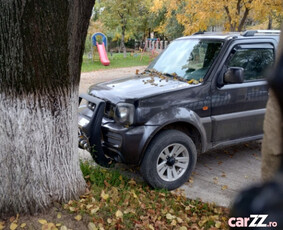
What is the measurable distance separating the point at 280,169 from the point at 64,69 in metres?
2.58

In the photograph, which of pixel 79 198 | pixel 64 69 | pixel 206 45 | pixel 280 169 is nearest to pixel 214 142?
pixel 206 45

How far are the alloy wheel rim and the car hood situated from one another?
741mm

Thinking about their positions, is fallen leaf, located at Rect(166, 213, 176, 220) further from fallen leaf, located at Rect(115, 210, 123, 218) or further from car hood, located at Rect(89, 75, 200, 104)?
car hood, located at Rect(89, 75, 200, 104)

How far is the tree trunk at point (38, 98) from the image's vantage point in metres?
2.63

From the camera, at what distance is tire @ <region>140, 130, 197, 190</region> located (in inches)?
154

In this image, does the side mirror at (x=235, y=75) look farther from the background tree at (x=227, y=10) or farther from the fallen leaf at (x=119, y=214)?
the background tree at (x=227, y=10)

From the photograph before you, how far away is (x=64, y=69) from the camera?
293 cm

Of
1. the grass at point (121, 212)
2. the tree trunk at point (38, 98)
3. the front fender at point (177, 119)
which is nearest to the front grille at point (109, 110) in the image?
the front fender at point (177, 119)

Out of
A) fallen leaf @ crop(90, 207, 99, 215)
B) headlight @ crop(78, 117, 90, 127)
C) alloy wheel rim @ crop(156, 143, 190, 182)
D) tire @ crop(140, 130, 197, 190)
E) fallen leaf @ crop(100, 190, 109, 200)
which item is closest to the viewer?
fallen leaf @ crop(90, 207, 99, 215)

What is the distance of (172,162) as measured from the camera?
13.3ft

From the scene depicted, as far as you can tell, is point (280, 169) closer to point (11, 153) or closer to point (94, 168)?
point (11, 153)

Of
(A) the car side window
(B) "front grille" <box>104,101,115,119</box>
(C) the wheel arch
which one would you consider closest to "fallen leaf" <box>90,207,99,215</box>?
(C) the wheel arch

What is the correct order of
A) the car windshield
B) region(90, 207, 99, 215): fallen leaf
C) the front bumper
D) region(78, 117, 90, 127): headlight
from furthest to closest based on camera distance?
the car windshield, region(78, 117, 90, 127): headlight, the front bumper, region(90, 207, 99, 215): fallen leaf

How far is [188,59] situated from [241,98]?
1.00 meters
